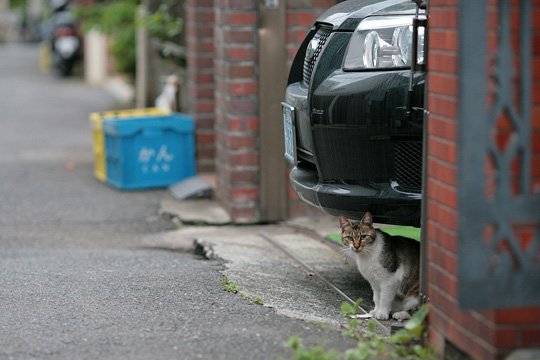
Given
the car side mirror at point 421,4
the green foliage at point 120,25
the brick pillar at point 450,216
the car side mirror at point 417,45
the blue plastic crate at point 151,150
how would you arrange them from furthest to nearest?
1. the green foliage at point 120,25
2. the blue plastic crate at point 151,150
3. the car side mirror at point 421,4
4. the car side mirror at point 417,45
5. the brick pillar at point 450,216

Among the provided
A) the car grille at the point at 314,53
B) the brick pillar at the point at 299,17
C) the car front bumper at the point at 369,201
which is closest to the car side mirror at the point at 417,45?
the car front bumper at the point at 369,201

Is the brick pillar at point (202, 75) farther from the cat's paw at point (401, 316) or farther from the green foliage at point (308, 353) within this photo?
the green foliage at point (308, 353)

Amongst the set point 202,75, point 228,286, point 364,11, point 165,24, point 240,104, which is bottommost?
point 228,286

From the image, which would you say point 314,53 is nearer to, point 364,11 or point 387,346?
point 364,11

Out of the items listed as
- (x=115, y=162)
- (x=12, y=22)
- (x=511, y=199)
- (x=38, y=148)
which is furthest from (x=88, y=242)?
(x=12, y=22)

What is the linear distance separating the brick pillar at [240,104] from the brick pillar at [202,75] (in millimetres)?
1421

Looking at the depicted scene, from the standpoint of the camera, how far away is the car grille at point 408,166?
5.38 m

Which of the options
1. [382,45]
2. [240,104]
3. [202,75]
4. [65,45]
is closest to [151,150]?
[202,75]

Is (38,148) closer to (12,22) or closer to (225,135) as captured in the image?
(225,135)

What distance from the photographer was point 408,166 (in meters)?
5.42

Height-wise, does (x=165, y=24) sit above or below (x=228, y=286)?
above

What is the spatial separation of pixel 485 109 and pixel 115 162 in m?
7.16

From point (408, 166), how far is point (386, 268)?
0.55 m

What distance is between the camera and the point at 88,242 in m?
8.11
